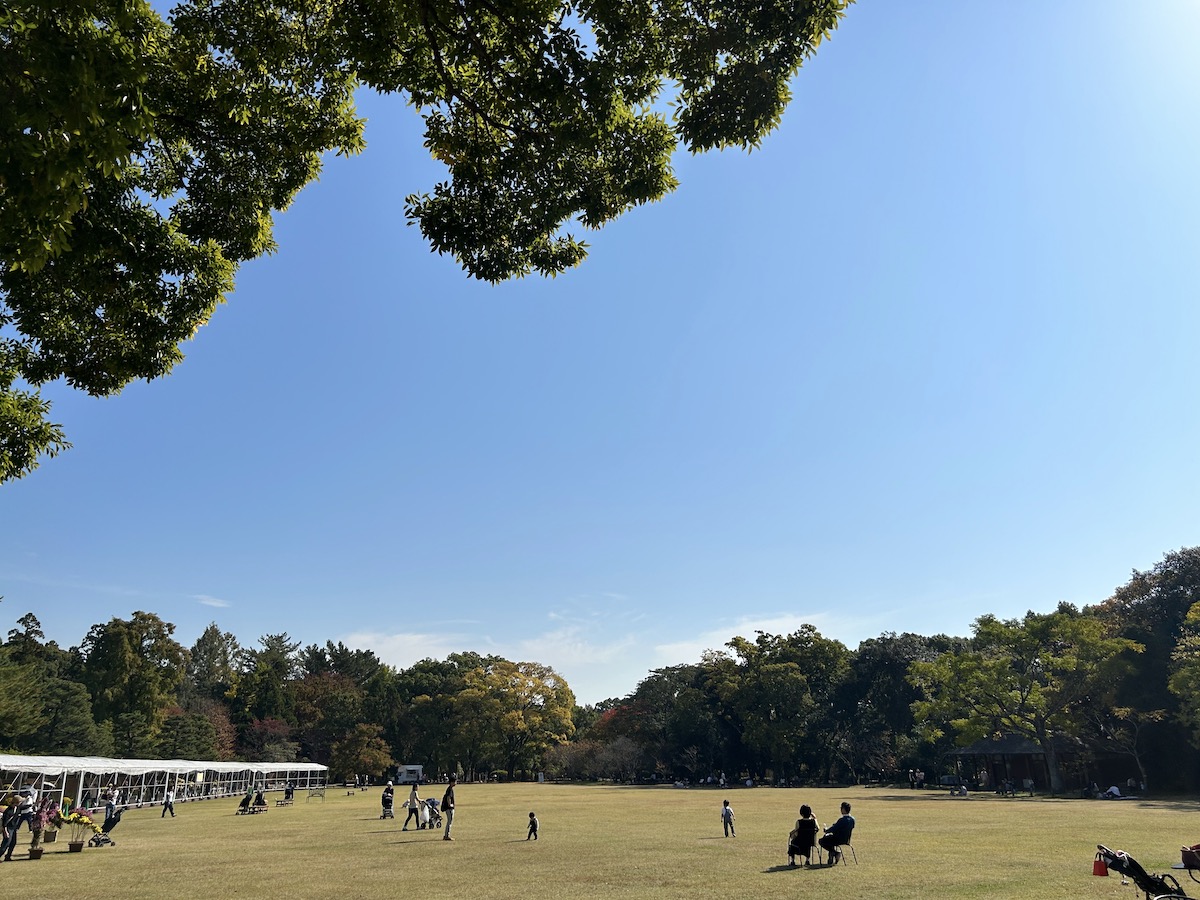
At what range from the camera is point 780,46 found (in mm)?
7773

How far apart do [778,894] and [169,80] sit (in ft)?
47.8

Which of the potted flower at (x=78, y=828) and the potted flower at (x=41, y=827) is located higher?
the potted flower at (x=41, y=827)

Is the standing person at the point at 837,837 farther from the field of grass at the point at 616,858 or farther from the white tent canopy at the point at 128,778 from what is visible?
the white tent canopy at the point at 128,778

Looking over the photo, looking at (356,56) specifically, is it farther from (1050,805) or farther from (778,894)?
(1050,805)

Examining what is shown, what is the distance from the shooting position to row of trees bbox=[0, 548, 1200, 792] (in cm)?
4497

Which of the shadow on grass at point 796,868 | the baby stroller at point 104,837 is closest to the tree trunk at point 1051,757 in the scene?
the shadow on grass at point 796,868

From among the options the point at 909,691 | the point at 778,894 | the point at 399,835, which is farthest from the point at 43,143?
the point at 909,691

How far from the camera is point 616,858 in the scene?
53.4 ft

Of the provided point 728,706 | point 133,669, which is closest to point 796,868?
point 728,706

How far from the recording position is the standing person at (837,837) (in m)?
14.8

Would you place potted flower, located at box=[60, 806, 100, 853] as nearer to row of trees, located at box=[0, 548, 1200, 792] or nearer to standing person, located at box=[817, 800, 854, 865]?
standing person, located at box=[817, 800, 854, 865]

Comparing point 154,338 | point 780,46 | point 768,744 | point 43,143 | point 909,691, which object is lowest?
point 768,744

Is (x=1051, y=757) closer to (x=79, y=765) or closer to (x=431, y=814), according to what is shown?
(x=431, y=814)

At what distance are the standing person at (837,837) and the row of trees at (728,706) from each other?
1346 inches
